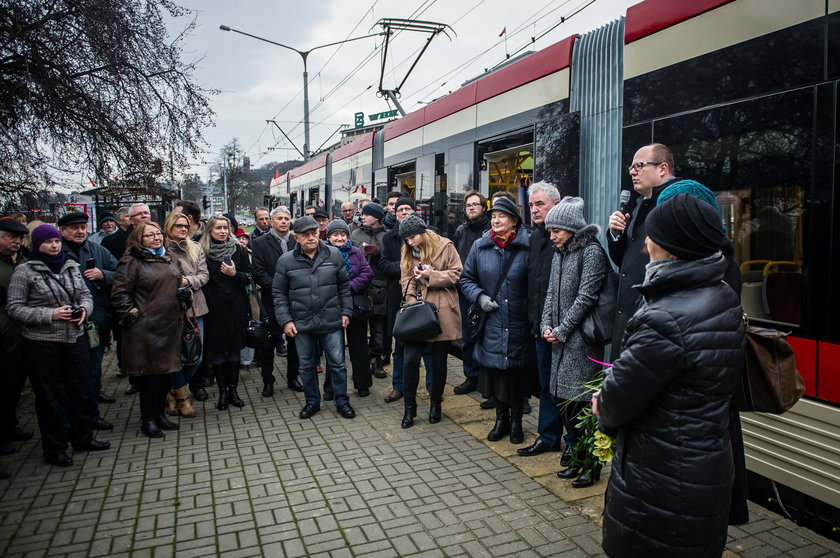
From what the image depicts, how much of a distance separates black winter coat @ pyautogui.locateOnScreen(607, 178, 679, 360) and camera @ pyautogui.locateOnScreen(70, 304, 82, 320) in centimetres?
391

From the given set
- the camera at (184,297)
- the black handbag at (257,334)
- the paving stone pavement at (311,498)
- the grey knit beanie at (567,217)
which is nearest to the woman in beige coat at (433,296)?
the paving stone pavement at (311,498)

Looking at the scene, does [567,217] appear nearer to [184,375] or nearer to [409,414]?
[409,414]

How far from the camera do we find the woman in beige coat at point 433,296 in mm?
5230

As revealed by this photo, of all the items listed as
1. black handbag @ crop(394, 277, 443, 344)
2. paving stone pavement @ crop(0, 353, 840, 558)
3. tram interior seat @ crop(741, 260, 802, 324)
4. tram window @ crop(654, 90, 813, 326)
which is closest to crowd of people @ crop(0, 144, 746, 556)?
black handbag @ crop(394, 277, 443, 344)

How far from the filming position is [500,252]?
4.77 metres

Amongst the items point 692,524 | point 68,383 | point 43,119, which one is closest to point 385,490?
point 692,524

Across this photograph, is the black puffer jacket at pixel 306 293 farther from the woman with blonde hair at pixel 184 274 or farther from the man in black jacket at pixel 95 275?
→ the man in black jacket at pixel 95 275

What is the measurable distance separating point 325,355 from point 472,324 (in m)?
1.54

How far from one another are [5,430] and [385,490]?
3.30 m

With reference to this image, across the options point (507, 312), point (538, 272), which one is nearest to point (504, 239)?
point (538, 272)

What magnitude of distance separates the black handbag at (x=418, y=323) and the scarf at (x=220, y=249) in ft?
6.38

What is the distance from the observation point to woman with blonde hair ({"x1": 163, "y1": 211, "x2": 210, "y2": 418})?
18.0ft

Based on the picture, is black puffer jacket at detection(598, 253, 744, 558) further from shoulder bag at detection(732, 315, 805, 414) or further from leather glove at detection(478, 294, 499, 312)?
leather glove at detection(478, 294, 499, 312)

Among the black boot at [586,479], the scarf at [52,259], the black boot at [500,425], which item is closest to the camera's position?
the black boot at [586,479]
